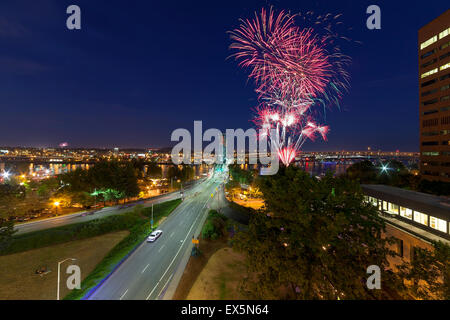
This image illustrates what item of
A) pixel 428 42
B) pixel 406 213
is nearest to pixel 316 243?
pixel 406 213

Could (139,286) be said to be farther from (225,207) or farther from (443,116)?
(443,116)

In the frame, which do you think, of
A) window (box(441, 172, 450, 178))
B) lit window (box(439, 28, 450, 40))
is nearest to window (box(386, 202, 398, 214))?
window (box(441, 172, 450, 178))

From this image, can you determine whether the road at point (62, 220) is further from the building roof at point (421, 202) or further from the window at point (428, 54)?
the window at point (428, 54)

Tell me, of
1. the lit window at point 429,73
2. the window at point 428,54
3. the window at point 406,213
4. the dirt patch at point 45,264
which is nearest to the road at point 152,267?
the dirt patch at point 45,264

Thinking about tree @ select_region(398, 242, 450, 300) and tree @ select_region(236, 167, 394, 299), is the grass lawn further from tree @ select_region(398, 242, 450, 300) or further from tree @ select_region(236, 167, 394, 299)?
tree @ select_region(398, 242, 450, 300)
